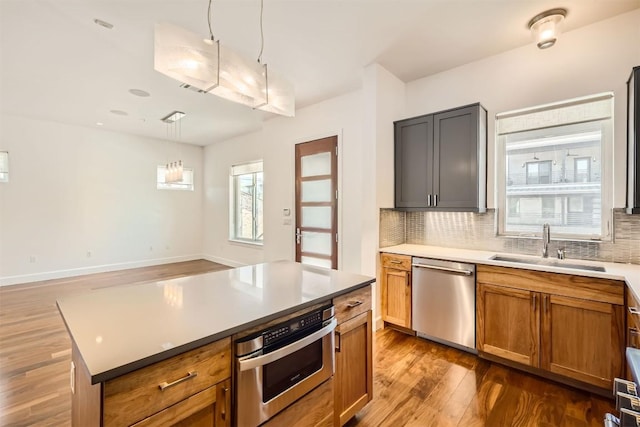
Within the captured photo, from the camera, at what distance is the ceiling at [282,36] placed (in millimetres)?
2297

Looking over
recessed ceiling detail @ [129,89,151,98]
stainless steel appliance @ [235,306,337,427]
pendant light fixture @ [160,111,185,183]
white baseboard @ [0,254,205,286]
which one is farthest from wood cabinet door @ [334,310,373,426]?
white baseboard @ [0,254,205,286]

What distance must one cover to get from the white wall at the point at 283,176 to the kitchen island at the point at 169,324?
2004 millimetres

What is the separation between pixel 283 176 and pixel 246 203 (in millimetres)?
2218

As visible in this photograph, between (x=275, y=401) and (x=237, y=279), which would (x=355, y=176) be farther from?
(x=275, y=401)

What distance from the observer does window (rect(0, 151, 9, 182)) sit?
16.3ft

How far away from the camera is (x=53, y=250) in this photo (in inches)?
215

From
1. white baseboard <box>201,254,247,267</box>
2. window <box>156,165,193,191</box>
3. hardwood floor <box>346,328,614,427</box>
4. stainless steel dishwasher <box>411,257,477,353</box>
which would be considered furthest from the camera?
window <box>156,165,193,191</box>

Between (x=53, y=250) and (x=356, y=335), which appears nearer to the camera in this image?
(x=356, y=335)

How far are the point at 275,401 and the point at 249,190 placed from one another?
5.68m

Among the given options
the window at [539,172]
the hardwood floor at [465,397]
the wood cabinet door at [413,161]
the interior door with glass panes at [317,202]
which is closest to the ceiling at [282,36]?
the wood cabinet door at [413,161]

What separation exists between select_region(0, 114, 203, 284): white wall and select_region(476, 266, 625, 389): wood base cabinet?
22.2 feet

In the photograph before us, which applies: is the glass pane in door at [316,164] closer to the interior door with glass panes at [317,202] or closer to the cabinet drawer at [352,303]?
the interior door with glass panes at [317,202]

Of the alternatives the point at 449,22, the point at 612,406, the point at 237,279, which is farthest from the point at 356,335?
the point at 449,22

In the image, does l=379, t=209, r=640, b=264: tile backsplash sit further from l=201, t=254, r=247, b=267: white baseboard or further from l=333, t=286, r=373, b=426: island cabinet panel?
l=201, t=254, r=247, b=267: white baseboard
